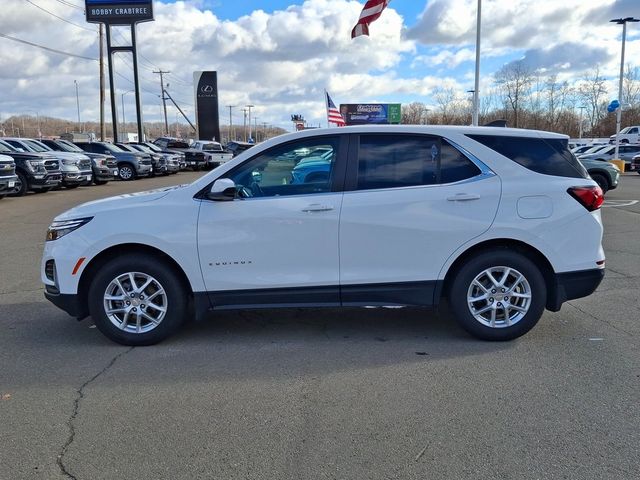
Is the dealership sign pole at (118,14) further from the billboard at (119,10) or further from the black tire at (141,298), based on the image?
the black tire at (141,298)

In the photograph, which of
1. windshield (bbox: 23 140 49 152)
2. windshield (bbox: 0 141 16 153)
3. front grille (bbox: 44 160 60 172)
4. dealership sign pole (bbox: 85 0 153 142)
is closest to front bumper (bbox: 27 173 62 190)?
front grille (bbox: 44 160 60 172)

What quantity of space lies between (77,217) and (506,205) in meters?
3.57

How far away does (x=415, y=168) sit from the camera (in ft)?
15.0

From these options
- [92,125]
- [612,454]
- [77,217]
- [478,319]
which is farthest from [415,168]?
[92,125]

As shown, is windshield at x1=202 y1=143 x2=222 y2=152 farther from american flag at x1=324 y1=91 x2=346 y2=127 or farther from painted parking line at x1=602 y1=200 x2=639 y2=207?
painted parking line at x1=602 y1=200 x2=639 y2=207

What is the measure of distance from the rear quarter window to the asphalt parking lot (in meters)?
1.45

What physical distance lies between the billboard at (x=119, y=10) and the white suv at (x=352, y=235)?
126 feet

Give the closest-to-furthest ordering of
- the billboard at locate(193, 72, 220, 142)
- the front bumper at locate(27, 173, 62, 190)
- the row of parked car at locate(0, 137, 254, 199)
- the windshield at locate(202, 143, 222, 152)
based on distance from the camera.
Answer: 1. the row of parked car at locate(0, 137, 254, 199)
2. the front bumper at locate(27, 173, 62, 190)
3. the windshield at locate(202, 143, 222, 152)
4. the billboard at locate(193, 72, 220, 142)

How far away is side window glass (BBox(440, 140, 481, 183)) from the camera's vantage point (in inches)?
180

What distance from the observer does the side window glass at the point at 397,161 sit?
455cm

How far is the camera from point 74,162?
20.1 metres

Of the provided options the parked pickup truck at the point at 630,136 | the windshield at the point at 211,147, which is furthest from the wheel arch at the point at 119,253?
the parked pickup truck at the point at 630,136

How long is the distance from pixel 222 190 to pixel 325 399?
1.81 m

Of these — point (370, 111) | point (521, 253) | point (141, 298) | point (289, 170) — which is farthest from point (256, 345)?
point (370, 111)
